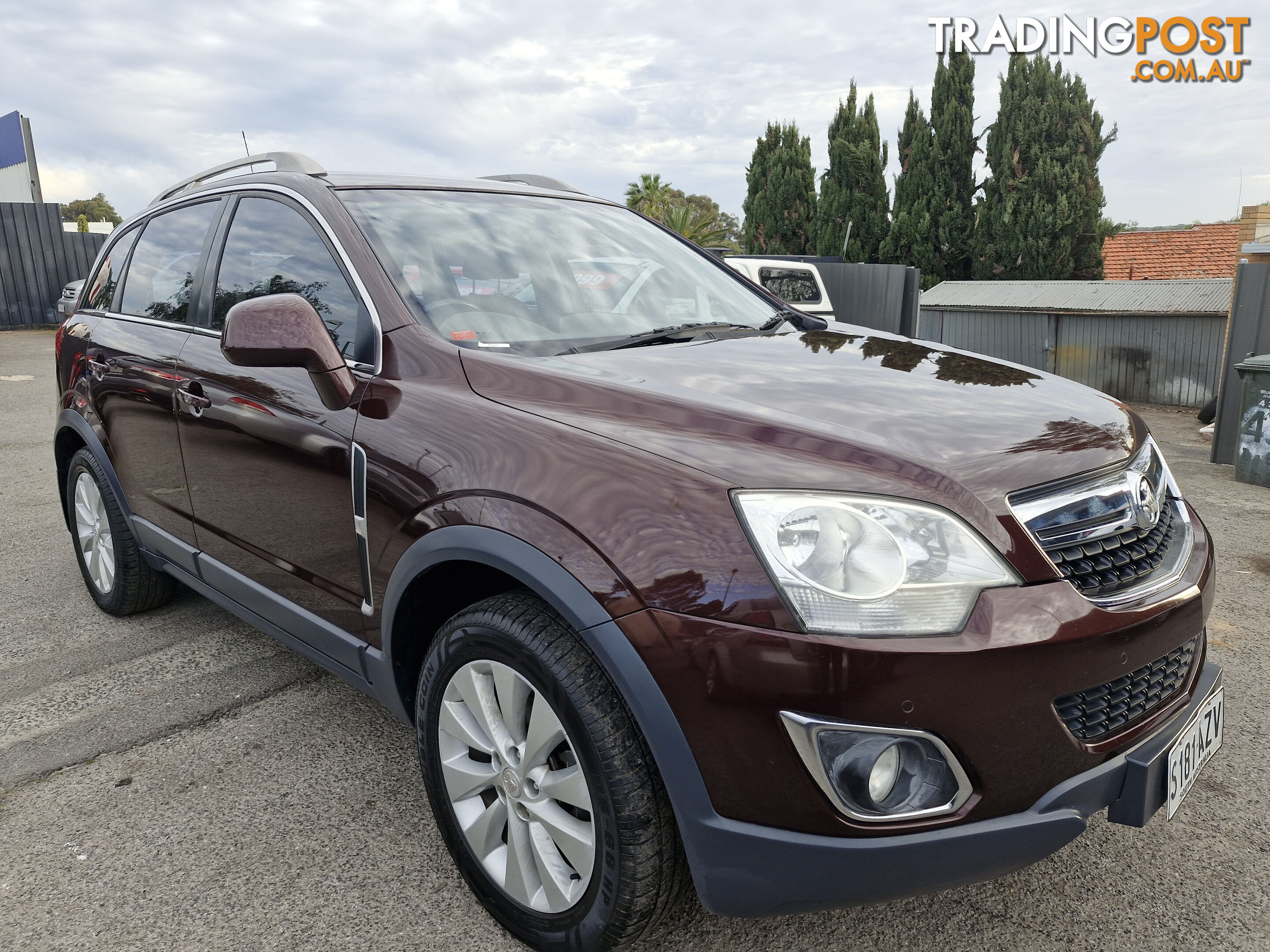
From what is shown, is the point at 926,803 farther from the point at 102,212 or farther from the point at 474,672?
the point at 102,212

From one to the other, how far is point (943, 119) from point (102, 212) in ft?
252

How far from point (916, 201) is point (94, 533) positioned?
1917 cm

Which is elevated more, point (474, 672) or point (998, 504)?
point (998, 504)

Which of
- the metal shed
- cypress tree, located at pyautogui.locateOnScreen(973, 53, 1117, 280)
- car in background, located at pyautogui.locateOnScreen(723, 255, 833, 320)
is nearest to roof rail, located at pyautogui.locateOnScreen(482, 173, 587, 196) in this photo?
car in background, located at pyautogui.locateOnScreen(723, 255, 833, 320)

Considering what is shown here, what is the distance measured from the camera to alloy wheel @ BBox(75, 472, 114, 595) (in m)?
3.80

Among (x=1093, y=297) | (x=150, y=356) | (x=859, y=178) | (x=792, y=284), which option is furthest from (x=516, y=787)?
(x=859, y=178)

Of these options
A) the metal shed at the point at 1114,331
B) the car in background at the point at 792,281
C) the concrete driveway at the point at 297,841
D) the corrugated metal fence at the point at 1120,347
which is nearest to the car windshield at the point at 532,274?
the concrete driveway at the point at 297,841

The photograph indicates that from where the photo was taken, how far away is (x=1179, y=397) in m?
11.4

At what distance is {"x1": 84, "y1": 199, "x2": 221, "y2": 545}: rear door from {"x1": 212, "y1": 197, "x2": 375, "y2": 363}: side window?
22 cm

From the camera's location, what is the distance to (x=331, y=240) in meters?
2.51

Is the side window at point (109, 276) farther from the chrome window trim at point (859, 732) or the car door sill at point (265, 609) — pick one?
the chrome window trim at point (859, 732)

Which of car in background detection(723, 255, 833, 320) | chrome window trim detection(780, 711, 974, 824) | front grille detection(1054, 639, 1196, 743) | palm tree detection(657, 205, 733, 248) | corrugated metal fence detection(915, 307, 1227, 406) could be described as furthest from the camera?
palm tree detection(657, 205, 733, 248)

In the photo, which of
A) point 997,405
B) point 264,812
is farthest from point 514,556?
point 264,812

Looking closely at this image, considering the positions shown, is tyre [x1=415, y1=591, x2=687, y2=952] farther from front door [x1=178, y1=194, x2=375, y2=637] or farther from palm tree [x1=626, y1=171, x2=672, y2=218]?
palm tree [x1=626, y1=171, x2=672, y2=218]
